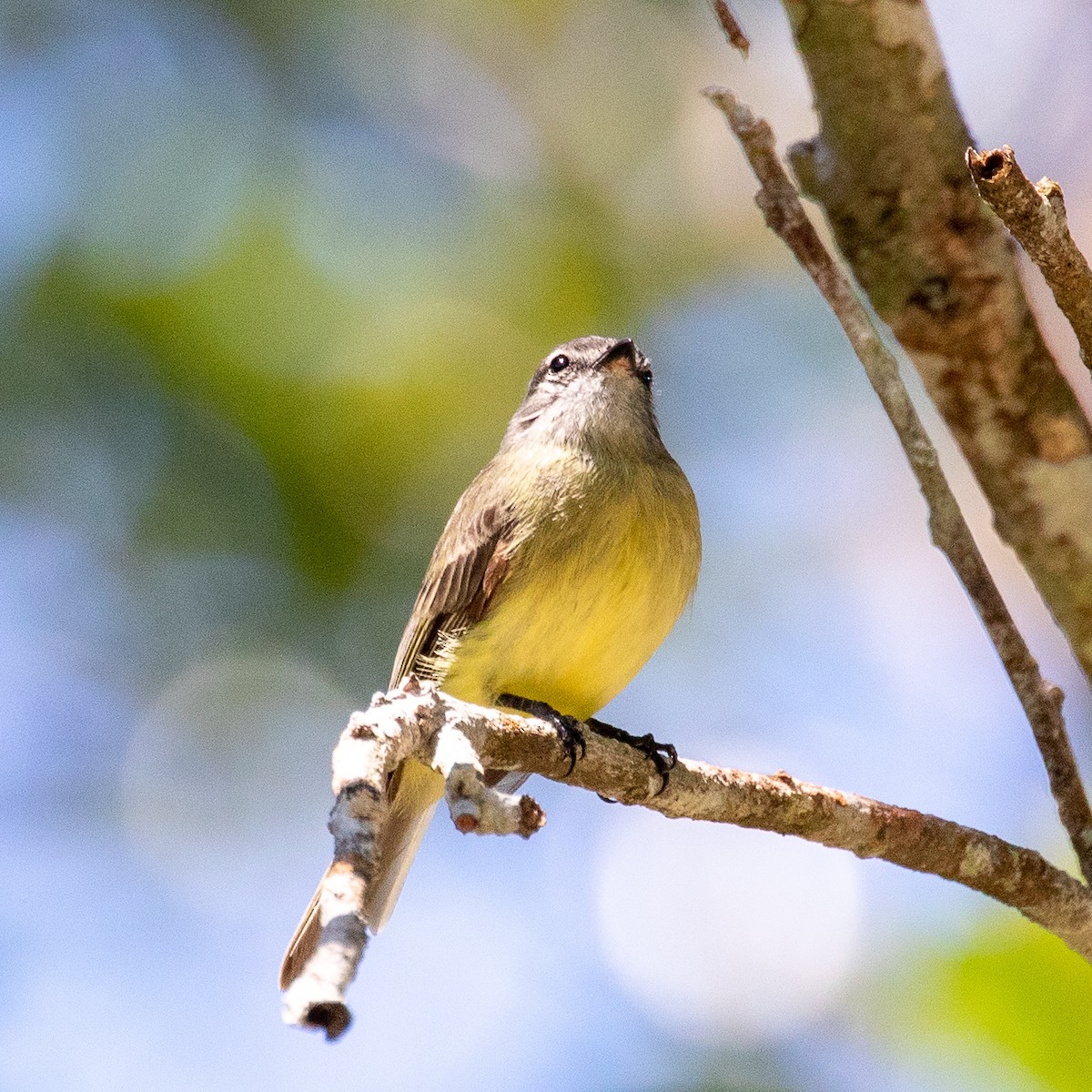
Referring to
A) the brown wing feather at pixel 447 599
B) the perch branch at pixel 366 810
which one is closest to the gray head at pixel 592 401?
the brown wing feather at pixel 447 599

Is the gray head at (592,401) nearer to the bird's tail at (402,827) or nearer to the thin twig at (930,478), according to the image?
the bird's tail at (402,827)

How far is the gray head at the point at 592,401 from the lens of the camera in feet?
16.5

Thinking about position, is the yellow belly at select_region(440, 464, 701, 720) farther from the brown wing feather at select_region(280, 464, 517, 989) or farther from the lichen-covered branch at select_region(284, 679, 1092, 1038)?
the lichen-covered branch at select_region(284, 679, 1092, 1038)

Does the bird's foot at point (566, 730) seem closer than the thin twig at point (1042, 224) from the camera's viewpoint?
No

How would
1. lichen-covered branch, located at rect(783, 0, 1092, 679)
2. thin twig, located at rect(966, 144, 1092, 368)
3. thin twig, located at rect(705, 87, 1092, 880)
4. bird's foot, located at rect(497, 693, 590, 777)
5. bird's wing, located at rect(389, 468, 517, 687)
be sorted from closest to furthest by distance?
thin twig, located at rect(966, 144, 1092, 368), thin twig, located at rect(705, 87, 1092, 880), bird's foot, located at rect(497, 693, 590, 777), lichen-covered branch, located at rect(783, 0, 1092, 679), bird's wing, located at rect(389, 468, 517, 687)

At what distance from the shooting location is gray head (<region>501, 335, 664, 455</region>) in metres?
5.02

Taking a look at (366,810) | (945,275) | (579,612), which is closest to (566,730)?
(579,612)

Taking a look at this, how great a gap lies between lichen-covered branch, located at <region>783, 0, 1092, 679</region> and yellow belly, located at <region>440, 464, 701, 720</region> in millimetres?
1139

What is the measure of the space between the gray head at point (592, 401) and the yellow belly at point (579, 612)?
0.45 m

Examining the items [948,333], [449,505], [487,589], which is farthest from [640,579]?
[449,505]

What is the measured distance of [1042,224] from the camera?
9.07 feet

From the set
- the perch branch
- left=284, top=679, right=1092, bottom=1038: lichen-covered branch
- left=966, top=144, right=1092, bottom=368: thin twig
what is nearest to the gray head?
left=284, top=679, right=1092, bottom=1038: lichen-covered branch

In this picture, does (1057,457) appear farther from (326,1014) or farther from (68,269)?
(68,269)

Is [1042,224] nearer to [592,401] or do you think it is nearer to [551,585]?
[551,585]
